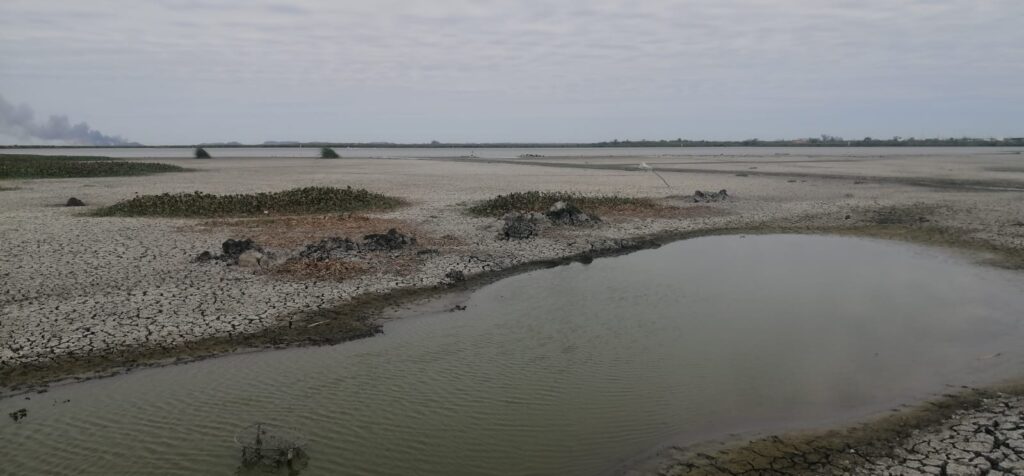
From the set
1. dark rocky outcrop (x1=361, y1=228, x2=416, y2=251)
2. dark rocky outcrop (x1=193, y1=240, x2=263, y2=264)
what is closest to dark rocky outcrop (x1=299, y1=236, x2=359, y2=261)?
dark rocky outcrop (x1=361, y1=228, x2=416, y2=251)

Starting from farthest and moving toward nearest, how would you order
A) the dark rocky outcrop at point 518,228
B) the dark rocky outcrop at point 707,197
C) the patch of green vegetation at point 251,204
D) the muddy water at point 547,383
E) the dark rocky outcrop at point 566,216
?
the dark rocky outcrop at point 707,197 < the patch of green vegetation at point 251,204 < the dark rocky outcrop at point 566,216 < the dark rocky outcrop at point 518,228 < the muddy water at point 547,383

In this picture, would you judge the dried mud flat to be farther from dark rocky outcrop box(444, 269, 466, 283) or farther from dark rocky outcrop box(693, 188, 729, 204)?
dark rocky outcrop box(693, 188, 729, 204)

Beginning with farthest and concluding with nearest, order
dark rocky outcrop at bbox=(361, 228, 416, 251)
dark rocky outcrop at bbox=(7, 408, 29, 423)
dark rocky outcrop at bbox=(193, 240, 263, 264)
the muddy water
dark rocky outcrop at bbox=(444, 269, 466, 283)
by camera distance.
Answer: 1. dark rocky outcrop at bbox=(361, 228, 416, 251)
2. dark rocky outcrop at bbox=(193, 240, 263, 264)
3. dark rocky outcrop at bbox=(444, 269, 466, 283)
4. dark rocky outcrop at bbox=(7, 408, 29, 423)
5. the muddy water

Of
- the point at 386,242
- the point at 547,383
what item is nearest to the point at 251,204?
the point at 386,242

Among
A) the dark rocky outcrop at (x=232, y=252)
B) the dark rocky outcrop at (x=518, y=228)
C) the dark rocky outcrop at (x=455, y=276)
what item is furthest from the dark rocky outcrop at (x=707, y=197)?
the dark rocky outcrop at (x=232, y=252)

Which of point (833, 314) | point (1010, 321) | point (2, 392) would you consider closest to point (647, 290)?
point (833, 314)

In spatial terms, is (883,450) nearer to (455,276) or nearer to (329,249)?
(455,276)

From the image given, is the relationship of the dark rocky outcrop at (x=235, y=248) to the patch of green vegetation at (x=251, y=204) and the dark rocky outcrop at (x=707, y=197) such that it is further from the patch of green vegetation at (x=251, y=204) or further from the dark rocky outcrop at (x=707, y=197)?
the dark rocky outcrop at (x=707, y=197)
